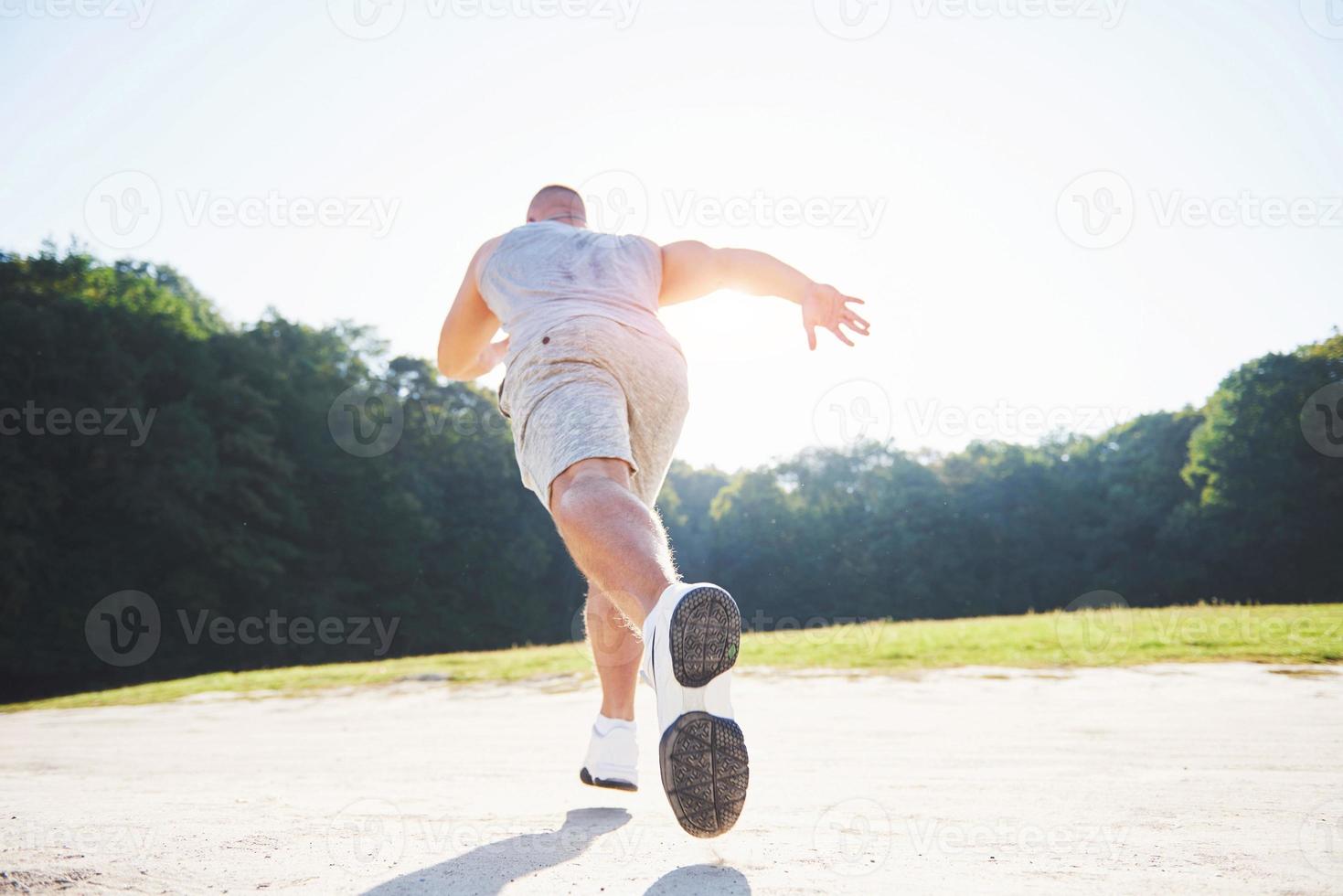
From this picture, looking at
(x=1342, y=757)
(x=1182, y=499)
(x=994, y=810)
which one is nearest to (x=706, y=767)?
(x=994, y=810)

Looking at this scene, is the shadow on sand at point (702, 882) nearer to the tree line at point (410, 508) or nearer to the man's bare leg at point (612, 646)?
the man's bare leg at point (612, 646)

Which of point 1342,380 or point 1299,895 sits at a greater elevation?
point 1342,380

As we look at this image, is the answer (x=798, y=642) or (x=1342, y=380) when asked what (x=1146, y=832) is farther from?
(x=1342, y=380)

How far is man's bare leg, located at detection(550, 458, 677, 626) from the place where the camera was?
1732 mm

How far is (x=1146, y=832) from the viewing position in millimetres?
1706

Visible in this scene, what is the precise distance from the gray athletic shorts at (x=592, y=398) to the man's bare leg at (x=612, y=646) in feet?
1.23

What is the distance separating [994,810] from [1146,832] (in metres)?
0.33

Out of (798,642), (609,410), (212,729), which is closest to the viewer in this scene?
(609,410)

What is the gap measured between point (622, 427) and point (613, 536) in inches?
14.9

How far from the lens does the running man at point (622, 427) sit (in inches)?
61.2
